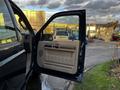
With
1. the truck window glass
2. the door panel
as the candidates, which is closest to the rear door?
the door panel

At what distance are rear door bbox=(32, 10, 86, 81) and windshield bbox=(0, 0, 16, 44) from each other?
1.19 meters

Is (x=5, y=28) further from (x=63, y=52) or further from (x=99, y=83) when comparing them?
(x=99, y=83)

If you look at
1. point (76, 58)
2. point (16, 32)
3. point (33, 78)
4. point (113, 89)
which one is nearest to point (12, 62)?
point (16, 32)

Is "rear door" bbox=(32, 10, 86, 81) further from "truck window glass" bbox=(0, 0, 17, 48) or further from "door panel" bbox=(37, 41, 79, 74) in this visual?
"truck window glass" bbox=(0, 0, 17, 48)

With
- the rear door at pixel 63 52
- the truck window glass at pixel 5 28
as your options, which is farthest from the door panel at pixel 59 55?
the truck window glass at pixel 5 28

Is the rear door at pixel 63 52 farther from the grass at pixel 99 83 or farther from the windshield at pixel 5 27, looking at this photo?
the grass at pixel 99 83

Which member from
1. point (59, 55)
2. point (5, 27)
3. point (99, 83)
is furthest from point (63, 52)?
point (99, 83)

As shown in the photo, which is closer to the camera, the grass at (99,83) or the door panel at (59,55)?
the door panel at (59,55)

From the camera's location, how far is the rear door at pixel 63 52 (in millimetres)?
5020

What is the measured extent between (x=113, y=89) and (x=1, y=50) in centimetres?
605

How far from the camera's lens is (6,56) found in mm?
3432

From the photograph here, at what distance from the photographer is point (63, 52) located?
5270 millimetres

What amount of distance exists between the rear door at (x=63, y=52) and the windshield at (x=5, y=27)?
1193mm

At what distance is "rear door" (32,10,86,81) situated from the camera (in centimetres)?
502
